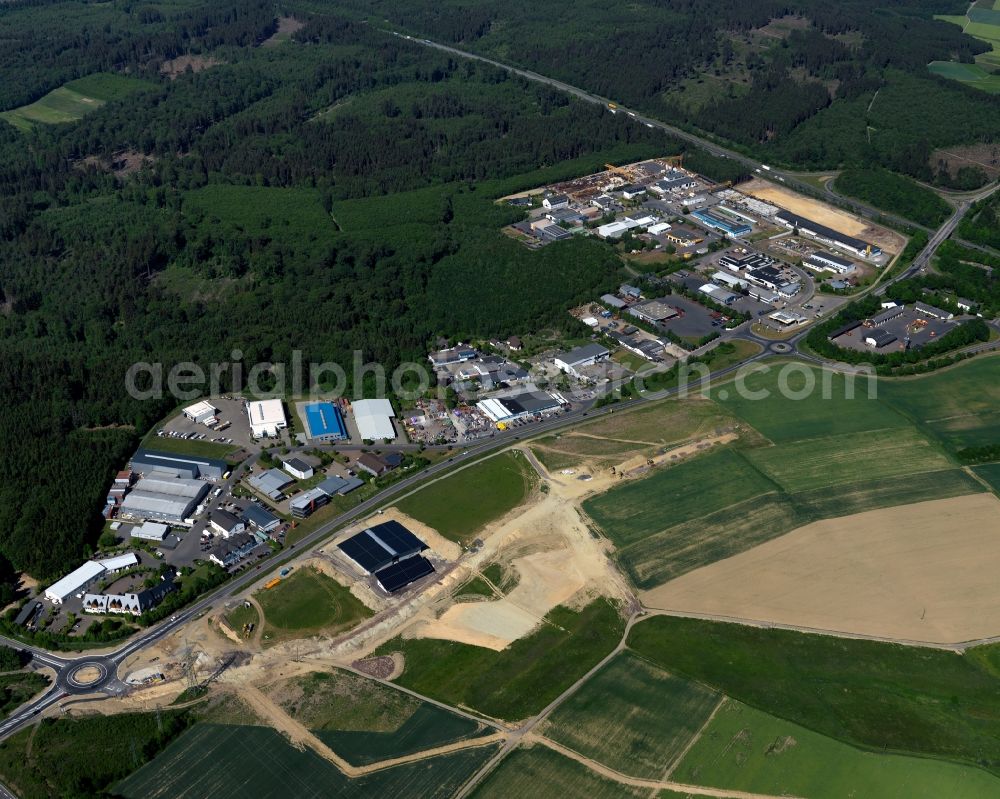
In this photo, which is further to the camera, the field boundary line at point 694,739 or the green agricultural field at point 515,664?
the green agricultural field at point 515,664

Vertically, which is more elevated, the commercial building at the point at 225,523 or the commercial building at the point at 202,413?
the commercial building at the point at 225,523

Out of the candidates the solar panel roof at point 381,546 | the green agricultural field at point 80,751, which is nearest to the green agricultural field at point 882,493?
the solar panel roof at point 381,546

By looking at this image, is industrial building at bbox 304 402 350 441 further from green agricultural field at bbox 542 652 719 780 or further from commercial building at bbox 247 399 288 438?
green agricultural field at bbox 542 652 719 780

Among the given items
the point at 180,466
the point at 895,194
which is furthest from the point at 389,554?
the point at 895,194

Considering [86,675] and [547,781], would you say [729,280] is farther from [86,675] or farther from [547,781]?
[86,675]

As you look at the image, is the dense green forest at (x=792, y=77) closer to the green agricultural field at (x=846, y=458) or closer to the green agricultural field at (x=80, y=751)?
the green agricultural field at (x=846, y=458)

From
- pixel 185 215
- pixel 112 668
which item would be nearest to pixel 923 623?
pixel 112 668
